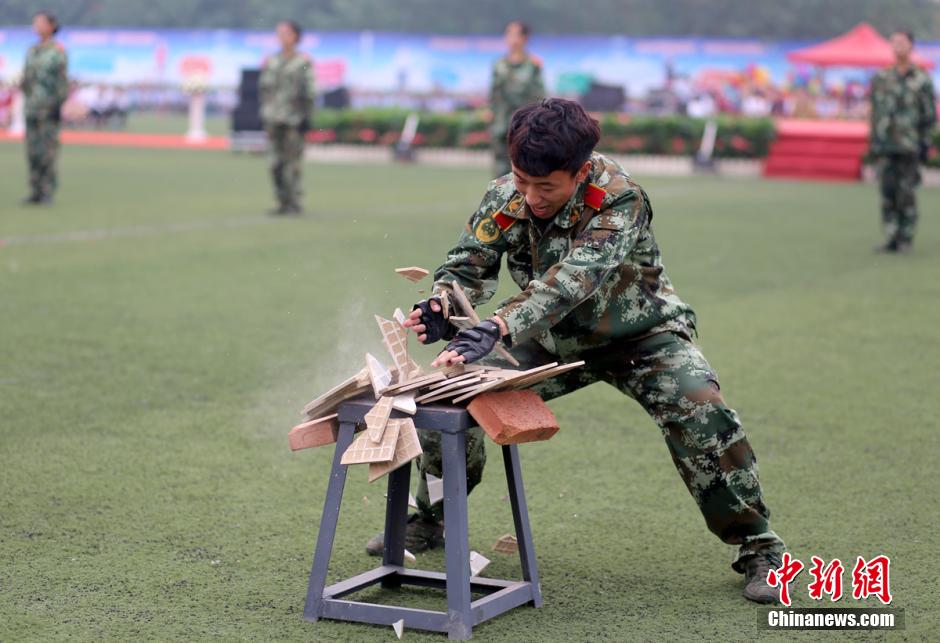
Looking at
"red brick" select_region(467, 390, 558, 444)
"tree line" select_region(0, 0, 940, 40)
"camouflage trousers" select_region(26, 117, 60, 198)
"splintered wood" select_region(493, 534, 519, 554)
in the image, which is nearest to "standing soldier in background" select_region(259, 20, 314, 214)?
"camouflage trousers" select_region(26, 117, 60, 198)

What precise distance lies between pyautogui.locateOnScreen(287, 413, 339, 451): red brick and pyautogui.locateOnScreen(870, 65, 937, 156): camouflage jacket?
385 inches

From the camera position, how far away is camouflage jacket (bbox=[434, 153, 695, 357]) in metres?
3.51

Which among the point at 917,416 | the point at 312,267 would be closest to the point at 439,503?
the point at 917,416

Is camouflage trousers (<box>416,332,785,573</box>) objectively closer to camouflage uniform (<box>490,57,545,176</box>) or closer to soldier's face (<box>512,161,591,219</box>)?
soldier's face (<box>512,161,591,219</box>)

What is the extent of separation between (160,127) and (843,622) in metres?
35.7

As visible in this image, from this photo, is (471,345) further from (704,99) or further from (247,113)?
(704,99)

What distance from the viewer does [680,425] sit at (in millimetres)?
3766

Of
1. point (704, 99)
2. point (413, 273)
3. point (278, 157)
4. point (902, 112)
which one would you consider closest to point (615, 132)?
point (278, 157)

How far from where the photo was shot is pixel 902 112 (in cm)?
1216

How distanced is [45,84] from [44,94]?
11 centimetres

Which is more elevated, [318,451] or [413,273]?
[413,273]

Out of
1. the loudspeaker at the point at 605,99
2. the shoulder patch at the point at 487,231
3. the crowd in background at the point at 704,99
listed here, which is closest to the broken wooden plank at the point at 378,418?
the shoulder patch at the point at 487,231

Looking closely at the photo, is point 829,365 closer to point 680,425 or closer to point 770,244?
point 680,425

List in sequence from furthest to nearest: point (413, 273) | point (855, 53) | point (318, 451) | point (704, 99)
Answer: point (704, 99), point (855, 53), point (318, 451), point (413, 273)
